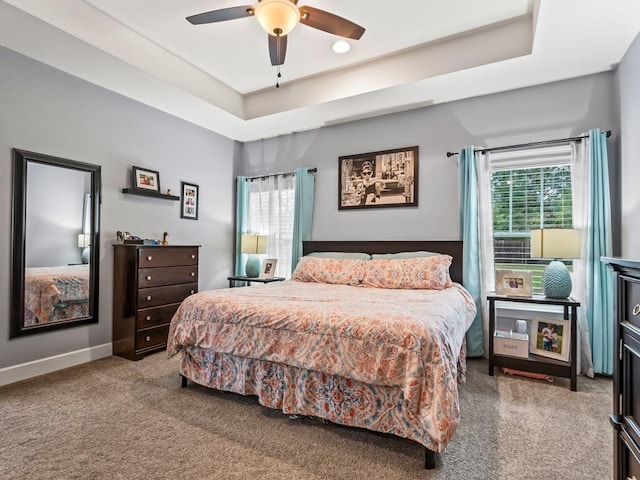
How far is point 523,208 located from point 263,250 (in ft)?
9.92

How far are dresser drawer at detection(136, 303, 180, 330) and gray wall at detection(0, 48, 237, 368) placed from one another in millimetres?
433

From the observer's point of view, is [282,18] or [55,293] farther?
[55,293]

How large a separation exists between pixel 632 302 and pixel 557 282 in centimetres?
195

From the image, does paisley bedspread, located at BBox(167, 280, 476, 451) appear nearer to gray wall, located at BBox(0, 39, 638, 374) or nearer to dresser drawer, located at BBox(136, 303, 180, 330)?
dresser drawer, located at BBox(136, 303, 180, 330)

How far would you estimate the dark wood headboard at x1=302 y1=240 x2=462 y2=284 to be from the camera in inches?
140

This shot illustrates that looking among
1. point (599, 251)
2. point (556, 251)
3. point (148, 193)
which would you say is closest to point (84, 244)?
point (148, 193)

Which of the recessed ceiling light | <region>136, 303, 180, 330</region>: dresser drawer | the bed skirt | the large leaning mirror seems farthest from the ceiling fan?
<region>136, 303, 180, 330</region>: dresser drawer

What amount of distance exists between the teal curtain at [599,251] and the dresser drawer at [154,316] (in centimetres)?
398

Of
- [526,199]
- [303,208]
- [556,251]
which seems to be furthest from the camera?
[303,208]

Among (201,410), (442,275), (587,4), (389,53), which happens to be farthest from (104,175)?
(587,4)

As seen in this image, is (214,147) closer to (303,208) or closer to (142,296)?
(303,208)

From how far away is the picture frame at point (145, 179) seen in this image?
144 inches

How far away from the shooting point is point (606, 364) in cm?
283

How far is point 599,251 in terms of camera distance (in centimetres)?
288
